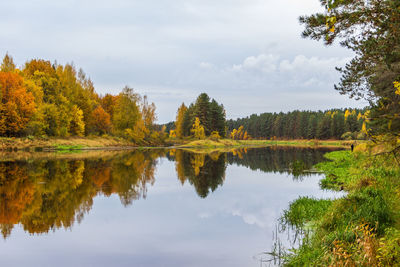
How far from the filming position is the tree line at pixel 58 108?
5122 cm

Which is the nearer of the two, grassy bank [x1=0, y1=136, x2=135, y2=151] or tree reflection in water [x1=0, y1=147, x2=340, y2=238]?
tree reflection in water [x1=0, y1=147, x2=340, y2=238]

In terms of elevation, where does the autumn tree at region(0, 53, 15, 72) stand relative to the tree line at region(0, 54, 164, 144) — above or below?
above

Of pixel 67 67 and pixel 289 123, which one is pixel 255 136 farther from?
pixel 67 67

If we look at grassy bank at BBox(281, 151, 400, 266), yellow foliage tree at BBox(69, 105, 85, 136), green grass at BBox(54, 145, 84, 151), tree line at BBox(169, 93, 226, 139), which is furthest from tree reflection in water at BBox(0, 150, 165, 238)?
tree line at BBox(169, 93, 226, 139)

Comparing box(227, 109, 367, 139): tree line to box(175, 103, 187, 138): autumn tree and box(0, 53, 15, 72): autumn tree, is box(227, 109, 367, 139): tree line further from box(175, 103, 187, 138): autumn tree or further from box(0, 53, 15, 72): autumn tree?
box(0, 53, 15, 72): autumn tree

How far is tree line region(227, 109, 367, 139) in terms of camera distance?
406 feet

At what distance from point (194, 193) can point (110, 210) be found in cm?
546

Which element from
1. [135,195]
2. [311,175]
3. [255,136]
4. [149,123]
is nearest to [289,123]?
[255,136]

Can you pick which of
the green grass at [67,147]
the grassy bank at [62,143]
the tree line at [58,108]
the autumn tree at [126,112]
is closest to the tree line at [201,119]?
the tree line at [58,108]

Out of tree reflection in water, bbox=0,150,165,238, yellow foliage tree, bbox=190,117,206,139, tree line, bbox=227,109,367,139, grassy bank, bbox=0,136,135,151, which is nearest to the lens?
tree reflection in water, bbox=0,150,165,238

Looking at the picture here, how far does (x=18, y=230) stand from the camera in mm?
9641

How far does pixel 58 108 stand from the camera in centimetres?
5875

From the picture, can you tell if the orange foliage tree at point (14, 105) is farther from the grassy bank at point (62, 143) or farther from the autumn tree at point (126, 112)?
the autumn tree at point (126, 112)

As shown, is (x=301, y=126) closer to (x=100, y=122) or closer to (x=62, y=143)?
(x=100, y=122)
